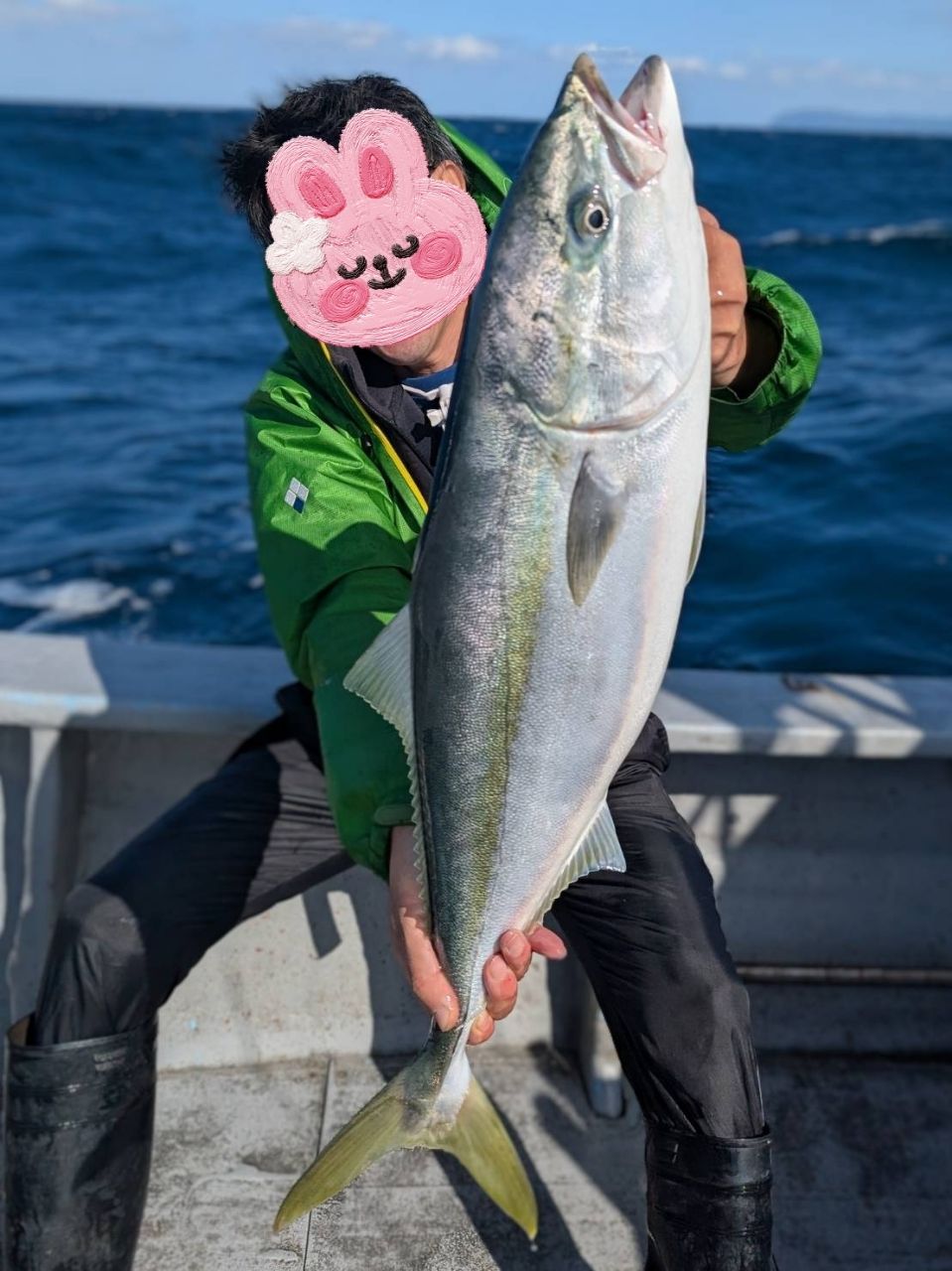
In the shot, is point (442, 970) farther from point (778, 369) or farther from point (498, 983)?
point (778, 369)

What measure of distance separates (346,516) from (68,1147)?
1360 mm

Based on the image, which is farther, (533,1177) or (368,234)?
(533,1177)

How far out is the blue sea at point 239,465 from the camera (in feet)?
20.8

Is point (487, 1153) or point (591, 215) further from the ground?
point (591, 215)

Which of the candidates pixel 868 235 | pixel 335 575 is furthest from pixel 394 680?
pixel 868 235

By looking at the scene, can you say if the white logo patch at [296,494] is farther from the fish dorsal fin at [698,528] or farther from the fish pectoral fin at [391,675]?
the fish dorsal fin at [698,528]

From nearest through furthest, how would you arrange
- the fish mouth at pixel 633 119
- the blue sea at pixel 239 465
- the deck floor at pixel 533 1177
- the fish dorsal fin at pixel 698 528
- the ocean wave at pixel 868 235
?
the fish mouth at pixel 633 119 → the fish dorsal fin at pixel 698 528 → the deck floor at pixel 533 1177 → the blue sea at pixel 239 465 → the ocean wave at pixel 868 235

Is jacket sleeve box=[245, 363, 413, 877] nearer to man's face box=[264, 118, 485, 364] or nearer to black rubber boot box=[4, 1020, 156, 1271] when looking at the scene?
man's face box=[264, 118, 485, 364]

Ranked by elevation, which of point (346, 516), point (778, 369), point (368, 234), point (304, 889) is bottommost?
point (304, 889)

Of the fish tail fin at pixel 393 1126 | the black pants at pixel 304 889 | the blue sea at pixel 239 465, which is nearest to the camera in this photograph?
the fish tail fin at pixel 393 1126

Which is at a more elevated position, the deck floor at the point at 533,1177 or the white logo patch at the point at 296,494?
the white logo patch at the point at 296,494

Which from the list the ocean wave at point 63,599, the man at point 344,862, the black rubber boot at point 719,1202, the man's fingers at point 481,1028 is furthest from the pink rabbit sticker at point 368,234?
the ocean wave at point 63,599

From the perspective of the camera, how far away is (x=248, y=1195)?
2830 millimetres

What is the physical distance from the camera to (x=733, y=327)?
6.06ft
